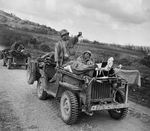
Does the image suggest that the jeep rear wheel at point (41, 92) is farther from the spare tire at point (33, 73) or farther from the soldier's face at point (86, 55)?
the soldier's face at point (86, 55)

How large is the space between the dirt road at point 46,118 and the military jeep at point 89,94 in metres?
0.29

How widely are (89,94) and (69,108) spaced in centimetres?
70

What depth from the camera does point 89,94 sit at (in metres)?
6.29

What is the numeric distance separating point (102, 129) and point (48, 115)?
63.7 inches

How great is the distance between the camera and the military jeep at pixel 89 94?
6.40m

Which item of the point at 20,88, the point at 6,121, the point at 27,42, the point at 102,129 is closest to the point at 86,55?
the point at 102,129

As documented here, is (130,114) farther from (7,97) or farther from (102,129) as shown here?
(7,97)

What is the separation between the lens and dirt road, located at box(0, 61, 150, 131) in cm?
647

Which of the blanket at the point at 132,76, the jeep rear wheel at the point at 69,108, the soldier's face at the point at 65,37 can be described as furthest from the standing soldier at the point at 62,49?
the blanket at the point at 132,76

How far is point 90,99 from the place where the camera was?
251 inches

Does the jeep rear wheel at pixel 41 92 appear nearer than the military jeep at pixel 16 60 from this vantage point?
Yes

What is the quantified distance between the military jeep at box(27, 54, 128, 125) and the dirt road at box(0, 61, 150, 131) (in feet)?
0.95

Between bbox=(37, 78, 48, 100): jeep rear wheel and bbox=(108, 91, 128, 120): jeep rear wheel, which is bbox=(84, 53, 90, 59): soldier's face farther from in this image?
bbox=(37, 78, 48, 100): jeep rear wheel

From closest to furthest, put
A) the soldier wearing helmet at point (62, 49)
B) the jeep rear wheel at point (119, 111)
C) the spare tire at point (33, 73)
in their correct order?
the jeep rear wheel at point (119, 111) → the soldier wearing helmet at point (62, 49) → the spare tire at point (33, 73)
